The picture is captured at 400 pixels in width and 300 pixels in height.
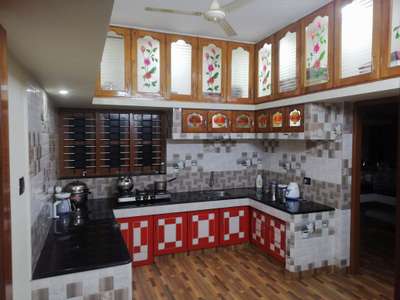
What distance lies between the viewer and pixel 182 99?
3.47 m

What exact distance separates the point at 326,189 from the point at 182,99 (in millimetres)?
1956

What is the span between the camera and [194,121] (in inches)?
140

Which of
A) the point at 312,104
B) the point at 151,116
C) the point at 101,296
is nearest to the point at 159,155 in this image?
the point at 151,116

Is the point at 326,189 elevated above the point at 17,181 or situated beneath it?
situated beneath

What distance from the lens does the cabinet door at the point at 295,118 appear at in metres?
3.03

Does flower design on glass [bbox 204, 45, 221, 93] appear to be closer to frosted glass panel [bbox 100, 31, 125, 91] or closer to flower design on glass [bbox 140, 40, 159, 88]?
flower design on glass [bbox 140, 40, 159, 88]

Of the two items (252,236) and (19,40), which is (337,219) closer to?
(252,236)

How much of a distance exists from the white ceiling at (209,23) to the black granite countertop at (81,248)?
6.70 ft

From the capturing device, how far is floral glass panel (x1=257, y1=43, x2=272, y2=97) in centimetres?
353

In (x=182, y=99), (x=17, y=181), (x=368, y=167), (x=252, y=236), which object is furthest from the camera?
(x=368, y=167)

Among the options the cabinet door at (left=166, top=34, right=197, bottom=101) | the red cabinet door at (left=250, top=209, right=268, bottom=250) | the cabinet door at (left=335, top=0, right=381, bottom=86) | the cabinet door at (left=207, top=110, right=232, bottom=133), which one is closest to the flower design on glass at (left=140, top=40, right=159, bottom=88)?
the cabinet door at (left=166, top=34, right=197, bottom=101)

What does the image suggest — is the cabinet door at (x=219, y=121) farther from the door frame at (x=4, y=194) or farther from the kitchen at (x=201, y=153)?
the door frame at (x=4, y=194)

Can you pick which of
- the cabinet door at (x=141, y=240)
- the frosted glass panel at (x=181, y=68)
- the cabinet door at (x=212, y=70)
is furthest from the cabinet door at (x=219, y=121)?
the cabinet door at (x=141, y=240)

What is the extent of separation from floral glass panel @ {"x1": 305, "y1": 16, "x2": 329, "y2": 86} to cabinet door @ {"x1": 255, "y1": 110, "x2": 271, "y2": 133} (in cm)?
77
